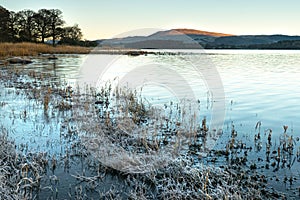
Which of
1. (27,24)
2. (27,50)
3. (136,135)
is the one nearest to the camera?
(136,135)

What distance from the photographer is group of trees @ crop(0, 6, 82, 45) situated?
242 feet

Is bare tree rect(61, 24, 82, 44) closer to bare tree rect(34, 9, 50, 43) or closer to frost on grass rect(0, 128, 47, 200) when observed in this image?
bare tree rect(34, 9, 50, 43)

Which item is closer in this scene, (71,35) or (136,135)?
(136,135)

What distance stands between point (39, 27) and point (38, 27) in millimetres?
263

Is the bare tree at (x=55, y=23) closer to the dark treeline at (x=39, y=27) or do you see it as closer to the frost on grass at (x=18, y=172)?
the dark treeline at (x=39, y=27)

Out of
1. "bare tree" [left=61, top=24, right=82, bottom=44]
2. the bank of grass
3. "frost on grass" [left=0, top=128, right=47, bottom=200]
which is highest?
"bare tree" [left=61, top=24, right=82, bottom=44]

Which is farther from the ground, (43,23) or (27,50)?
(43,23)

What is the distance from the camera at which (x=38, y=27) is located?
261ft

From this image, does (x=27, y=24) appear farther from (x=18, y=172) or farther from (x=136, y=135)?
(x=18, y=172)

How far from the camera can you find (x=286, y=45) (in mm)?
141500

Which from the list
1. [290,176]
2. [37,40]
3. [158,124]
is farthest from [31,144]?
[37,40]

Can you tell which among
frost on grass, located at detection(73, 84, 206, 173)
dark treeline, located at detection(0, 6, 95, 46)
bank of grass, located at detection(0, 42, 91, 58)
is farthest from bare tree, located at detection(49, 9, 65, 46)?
frost on grass, located at detection(73, 84, 206, 173)

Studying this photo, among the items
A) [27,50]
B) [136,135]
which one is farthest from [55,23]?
[136,135]

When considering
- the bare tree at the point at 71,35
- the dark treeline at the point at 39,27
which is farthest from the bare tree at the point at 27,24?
the bare tree at the point at 71,35
